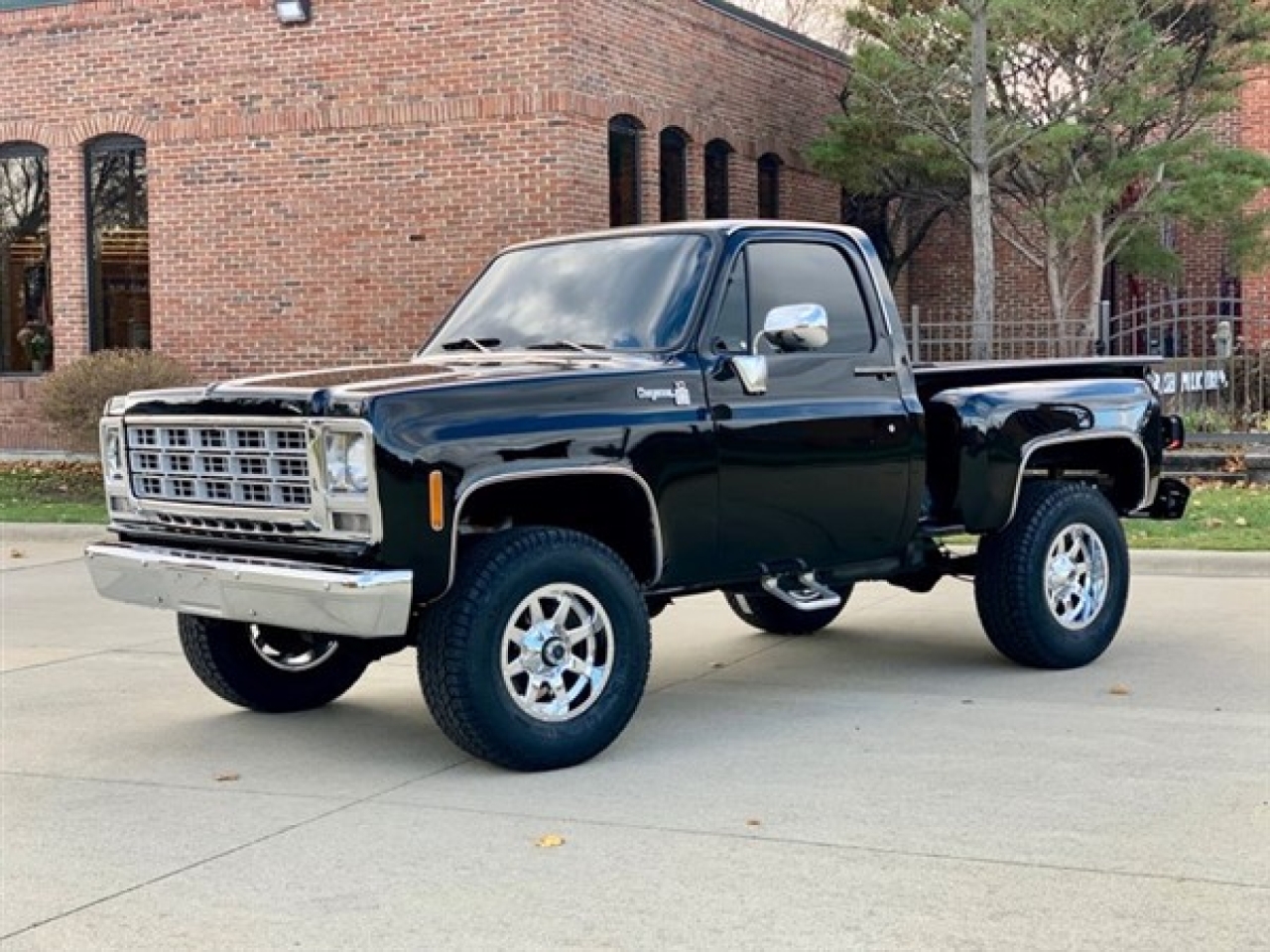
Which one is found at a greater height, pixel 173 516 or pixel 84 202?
pixel 84 202

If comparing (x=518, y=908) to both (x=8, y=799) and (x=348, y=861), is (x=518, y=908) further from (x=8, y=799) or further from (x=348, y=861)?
(x=8, y=799)

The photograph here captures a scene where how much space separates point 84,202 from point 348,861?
1620 centimetres

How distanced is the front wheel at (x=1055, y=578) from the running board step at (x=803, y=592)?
37.7 inches

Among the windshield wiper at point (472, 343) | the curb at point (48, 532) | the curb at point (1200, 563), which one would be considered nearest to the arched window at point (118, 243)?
the curb at point (48, 532)

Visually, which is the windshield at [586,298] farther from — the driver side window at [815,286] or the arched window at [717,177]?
the arched window at [717,177]

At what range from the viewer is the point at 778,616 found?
9367 mm

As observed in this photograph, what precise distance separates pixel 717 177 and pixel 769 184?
150 cm

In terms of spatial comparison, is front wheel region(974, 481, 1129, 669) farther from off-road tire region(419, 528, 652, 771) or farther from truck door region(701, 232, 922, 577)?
off-road tire region(419, 528, 652, 771)

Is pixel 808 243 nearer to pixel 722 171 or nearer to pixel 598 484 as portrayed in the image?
pixel 598 484

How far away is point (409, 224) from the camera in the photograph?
59.6ft

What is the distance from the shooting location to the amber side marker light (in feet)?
19.9

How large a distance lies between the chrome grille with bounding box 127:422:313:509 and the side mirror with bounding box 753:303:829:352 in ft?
6.38

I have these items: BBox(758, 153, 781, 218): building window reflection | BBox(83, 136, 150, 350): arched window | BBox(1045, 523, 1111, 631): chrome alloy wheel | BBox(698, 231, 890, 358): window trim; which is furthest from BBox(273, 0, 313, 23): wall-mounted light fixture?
BBox(1045, 523, 1111, 631): chrome alloy wheel

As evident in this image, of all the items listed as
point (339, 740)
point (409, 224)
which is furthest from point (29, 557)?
point (339, 740)
